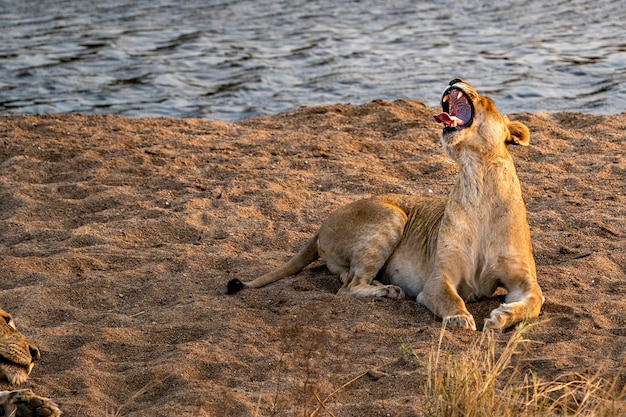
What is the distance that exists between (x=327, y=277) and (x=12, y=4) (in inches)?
525

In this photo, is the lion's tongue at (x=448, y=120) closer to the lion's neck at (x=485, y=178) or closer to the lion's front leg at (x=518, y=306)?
the lion's neck at (x=485, y=178)

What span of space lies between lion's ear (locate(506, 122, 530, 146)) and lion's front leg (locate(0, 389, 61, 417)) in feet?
9.88

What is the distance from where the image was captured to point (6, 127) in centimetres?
1062

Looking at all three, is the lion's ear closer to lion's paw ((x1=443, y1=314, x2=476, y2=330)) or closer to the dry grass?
lion's paw ((x1=443, y1=314, x2=476, y2=330))

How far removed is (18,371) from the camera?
203 inches

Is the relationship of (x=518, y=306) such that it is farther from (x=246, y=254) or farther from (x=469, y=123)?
(x=246, y=254)

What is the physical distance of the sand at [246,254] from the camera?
5125 millimetres

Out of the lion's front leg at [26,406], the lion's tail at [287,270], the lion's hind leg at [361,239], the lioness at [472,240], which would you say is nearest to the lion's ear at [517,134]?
the lioness at [472,240]

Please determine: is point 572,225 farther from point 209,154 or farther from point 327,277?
point 209,154

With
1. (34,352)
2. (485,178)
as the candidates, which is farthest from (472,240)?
(34,352)

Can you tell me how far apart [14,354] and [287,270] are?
2.10m

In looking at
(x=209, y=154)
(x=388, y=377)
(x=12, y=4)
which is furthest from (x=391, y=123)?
(x=12, y=4)

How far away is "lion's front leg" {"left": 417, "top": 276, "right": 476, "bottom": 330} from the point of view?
5770 millimetres

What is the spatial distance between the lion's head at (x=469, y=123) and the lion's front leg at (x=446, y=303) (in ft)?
2.40
